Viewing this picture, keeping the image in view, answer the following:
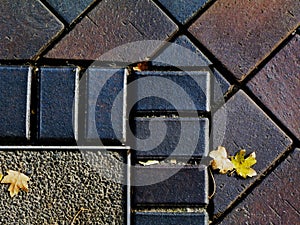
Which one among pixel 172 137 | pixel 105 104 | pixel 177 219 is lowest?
pixel 177 219

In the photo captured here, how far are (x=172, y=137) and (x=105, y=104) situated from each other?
278mm

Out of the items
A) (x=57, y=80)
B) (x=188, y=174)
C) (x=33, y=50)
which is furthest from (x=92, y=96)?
(x=188, y=174)

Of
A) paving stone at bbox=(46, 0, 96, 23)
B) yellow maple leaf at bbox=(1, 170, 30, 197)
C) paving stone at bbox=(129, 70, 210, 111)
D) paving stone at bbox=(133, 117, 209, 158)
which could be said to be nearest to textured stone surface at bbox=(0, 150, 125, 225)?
yellow maple leaf at bbox=(1, 170, 30, 197)

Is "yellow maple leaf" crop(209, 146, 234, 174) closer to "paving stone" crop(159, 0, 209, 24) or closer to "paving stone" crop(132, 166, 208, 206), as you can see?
"paving stone" crop(132, 166, 208, 206)

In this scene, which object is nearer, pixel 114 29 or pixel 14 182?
pixel 14 182

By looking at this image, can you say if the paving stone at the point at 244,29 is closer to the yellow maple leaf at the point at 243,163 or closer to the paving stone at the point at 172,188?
the yellow maple leaf at the point at 243,163

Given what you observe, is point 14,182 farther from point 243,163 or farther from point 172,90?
point 243,163

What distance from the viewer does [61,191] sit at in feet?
6.43

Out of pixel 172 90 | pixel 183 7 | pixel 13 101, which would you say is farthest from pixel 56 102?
pixel 183 7

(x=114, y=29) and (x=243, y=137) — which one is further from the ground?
(x=114, y=29)

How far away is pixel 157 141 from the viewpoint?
78.4 inches

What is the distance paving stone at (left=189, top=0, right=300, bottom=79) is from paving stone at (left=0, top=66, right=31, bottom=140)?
2.22 feet

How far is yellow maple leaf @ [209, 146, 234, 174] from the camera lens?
1.99 metres

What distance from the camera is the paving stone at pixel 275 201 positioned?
78.3 inches
